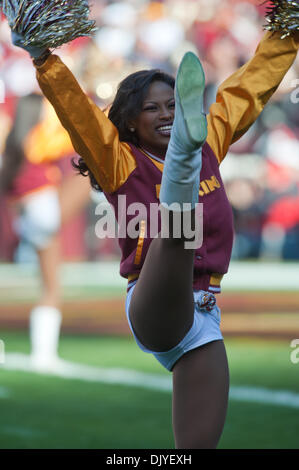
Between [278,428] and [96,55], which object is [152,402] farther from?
[96,55]

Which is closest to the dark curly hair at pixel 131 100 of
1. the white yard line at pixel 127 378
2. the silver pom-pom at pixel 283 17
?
the silver pom-pom at pixel 283 17

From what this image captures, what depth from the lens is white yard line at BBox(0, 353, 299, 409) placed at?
429 centimetres

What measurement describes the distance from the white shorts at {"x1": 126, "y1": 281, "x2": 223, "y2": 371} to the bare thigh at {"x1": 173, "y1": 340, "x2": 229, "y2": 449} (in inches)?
0.8

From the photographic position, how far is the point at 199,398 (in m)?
2.28

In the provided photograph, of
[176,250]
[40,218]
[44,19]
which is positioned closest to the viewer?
[176,250]

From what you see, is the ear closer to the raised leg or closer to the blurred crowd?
the raised leg

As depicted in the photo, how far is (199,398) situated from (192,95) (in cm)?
82

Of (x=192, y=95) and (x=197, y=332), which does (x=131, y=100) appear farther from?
→ (x=197, y=332)

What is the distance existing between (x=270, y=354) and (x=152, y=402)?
145 cm

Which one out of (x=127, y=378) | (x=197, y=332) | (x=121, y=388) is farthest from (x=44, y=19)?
(x=127, y=378)

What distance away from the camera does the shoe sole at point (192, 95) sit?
1.93m

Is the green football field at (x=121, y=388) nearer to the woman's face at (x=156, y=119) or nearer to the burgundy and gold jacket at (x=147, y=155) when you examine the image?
the burgundy and gold jacket at (x=147, y=155)

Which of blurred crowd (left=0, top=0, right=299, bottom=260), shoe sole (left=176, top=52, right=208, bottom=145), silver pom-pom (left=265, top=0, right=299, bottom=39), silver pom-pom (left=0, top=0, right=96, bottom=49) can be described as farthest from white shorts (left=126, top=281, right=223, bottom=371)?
blurred crowd (left=0, top=0, right=299, bottom=260)

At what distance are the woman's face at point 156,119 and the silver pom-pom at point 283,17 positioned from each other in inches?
14.4
